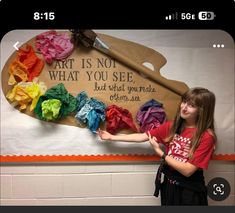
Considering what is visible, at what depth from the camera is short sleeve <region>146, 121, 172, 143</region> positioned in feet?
3.80

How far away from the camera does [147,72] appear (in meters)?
1.20

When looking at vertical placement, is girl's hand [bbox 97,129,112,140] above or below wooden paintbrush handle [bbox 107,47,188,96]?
below

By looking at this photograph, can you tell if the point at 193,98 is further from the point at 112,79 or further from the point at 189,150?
the point at 112,79

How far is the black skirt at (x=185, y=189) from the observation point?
108 cm

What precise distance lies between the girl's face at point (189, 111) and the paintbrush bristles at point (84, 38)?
42 centimetres

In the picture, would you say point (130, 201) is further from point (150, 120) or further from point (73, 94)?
point (73, 94)

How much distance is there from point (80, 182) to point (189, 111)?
0.53 m

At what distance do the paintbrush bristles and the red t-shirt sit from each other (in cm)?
42

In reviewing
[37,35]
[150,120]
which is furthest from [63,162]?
[37,35]

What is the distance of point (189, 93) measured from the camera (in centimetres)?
110

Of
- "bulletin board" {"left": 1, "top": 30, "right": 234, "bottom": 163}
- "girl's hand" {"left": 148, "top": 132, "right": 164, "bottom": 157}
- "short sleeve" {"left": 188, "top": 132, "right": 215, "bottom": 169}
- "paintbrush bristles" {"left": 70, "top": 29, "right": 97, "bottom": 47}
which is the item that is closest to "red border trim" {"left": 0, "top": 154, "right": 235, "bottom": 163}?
"bulletin board" {"left": 1, "top": 30, "right": 234, "bottom": 163}
